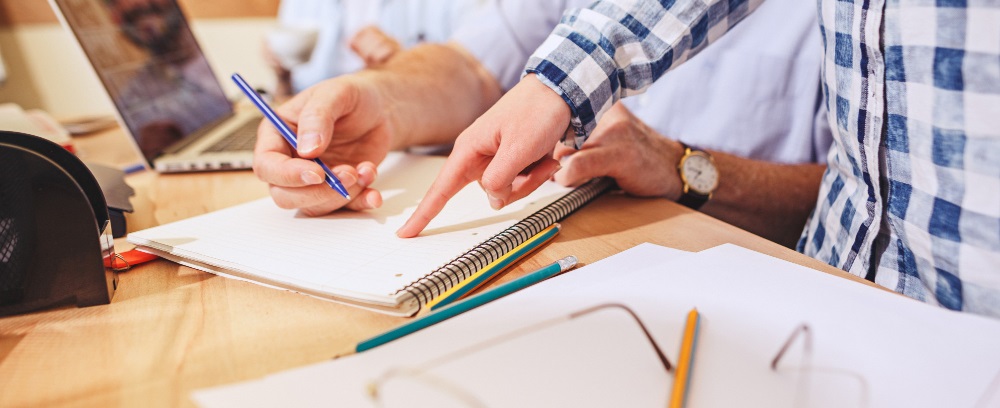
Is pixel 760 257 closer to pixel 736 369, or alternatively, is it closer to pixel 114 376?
pixel 736 369

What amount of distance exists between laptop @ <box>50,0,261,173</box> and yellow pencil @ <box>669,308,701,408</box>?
2.40 feet

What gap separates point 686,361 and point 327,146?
1.66 feet

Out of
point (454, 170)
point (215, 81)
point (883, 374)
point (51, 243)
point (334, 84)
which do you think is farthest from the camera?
point (215, 81)

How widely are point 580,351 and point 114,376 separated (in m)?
0.28

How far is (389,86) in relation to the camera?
0.88 m

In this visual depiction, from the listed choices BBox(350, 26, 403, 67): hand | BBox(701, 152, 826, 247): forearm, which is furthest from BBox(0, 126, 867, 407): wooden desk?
BBox(350, 26, 403, 67): hand

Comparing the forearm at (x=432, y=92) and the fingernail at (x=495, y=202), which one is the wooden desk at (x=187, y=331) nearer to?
the fingernail at (x=495, y=202)

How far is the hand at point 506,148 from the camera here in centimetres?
54

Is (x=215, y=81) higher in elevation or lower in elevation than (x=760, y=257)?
higher

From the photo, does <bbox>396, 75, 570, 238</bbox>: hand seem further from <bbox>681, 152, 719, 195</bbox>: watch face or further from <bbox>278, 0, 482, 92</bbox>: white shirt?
<bbox>278, 0, 482, 92</bbox>: white shirt

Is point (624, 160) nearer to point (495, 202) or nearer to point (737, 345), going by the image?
point (495, 202)

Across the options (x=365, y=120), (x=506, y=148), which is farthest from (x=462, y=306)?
(x=365, y=120)

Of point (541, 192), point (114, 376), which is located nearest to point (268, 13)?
point (541, 192)

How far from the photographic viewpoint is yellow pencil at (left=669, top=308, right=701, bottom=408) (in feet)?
1.01
